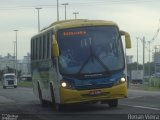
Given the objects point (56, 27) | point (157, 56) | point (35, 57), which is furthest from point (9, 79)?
point (56, 27)

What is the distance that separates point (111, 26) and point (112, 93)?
2.52 meters

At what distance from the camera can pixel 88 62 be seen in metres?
23.0

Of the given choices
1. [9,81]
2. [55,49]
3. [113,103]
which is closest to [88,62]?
[55,49]

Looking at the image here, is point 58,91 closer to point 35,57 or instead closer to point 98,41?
point 98,41

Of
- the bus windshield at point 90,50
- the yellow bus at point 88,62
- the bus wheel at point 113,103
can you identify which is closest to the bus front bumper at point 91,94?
the yellow bus at point 88,62

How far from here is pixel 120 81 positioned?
23.0m

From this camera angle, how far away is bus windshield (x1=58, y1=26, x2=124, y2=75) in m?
22.9

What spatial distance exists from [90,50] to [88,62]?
0.45 meters

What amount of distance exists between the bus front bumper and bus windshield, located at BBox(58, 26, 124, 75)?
671 millimetres

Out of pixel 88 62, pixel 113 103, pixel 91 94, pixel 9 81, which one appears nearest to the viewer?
pixel 91 94

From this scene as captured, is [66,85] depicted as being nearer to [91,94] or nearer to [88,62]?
[91,94]

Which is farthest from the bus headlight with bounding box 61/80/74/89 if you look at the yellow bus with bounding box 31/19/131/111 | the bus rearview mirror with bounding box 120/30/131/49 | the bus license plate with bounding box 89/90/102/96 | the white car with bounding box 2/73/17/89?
the white car with bounding box 2/73/17/89

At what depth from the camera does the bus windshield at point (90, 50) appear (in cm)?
2289

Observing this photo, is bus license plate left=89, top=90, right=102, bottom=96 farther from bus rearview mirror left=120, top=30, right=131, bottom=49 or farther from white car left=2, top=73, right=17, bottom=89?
white car left=2, top=73, right=17, bottom=89
